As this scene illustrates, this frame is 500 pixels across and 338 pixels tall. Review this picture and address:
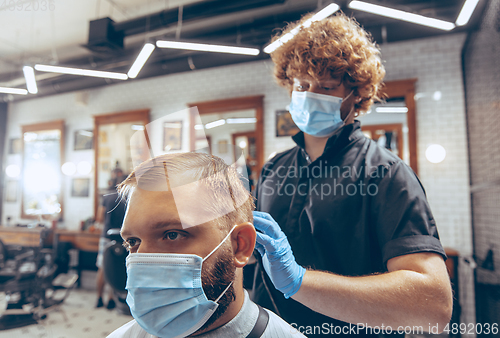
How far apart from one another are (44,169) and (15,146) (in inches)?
75.8

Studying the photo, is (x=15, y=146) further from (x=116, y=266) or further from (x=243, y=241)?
(x=243, y=241)

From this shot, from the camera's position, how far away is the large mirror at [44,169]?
320 centimetres

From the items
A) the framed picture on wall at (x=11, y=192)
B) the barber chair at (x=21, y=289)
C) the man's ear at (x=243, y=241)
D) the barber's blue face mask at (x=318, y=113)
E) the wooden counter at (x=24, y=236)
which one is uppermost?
the barber's blue face mask at (x=318, y=113)

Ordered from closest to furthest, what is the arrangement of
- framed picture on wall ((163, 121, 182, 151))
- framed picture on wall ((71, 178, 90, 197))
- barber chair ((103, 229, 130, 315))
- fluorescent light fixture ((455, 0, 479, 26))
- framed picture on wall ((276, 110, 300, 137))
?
framed picture on wall ((163, 121, 182, 151)) → barber chair ((103, 229, 130, 315)) → fluorescent light fixture ((455, 0, 479, 26)) → framed picture on wall ((276, 110, 300, 137)) → framed picture on wall ((71, 178, 90, 197))

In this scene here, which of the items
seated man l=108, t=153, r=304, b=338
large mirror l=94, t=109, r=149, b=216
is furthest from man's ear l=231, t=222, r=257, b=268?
large mirror l=94, t=109, r=149, b=216

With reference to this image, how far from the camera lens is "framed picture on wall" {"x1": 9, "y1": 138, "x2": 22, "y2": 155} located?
7.66ft

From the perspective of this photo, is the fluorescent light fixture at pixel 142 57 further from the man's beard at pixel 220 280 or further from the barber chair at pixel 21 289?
the man's beard at pixel 220 280

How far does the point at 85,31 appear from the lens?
4.45 m

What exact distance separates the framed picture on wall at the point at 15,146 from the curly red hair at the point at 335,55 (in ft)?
8.20

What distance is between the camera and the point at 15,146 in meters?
2.56

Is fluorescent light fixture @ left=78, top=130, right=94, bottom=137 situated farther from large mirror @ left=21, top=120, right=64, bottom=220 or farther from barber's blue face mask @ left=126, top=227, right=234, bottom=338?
barber's blue face mask @ left=126, top=227, right=234, bottom=338

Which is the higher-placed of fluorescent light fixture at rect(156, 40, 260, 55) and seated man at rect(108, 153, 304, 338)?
fluorescent light fixture at rect(156, 40, 260, 55)

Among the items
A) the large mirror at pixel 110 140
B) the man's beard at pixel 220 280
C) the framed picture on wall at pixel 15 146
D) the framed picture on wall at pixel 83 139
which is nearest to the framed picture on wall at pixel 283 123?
the large mirror at pixel 110 140

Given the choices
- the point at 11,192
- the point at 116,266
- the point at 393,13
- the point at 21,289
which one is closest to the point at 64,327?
the point at 21,289
